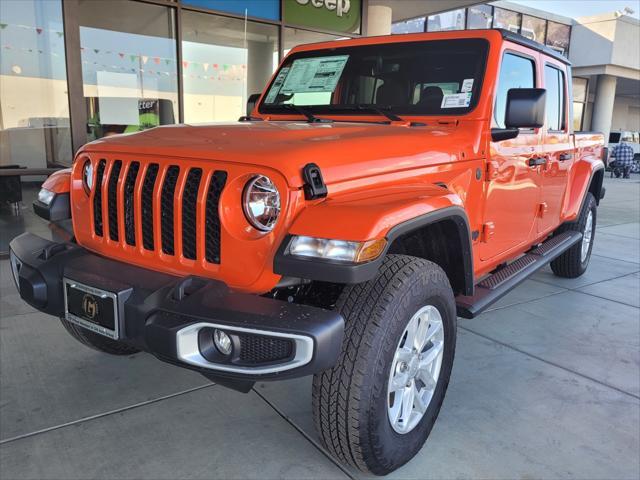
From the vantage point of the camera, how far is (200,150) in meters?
2.06

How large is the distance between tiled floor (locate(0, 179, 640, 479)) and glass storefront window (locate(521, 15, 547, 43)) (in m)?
20.8

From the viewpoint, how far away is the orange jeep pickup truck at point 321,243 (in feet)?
5.90

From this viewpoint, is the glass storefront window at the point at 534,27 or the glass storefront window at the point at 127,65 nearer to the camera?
the glass storefront window at the point at 127,65

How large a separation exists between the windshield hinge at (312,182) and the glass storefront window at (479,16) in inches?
731

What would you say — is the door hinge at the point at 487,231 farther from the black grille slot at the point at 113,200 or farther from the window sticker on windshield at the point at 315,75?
the black grille slot at the point at 113,200

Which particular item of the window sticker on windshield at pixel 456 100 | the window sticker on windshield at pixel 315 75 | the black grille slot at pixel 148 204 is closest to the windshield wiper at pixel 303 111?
the window sticker on windshield at pixel 315 75

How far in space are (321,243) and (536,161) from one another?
7.49 ft

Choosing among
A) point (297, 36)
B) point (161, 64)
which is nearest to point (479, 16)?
point (297, 36)

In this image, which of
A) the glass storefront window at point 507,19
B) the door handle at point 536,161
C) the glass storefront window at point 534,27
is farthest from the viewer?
the glass storefront window at point 534,27

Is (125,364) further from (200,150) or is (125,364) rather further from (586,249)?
(586,249)

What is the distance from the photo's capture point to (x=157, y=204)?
208cm

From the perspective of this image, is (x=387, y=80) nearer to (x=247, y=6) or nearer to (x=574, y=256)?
(x=574, y=256)

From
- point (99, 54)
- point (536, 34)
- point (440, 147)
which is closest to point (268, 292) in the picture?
point (440, 147)

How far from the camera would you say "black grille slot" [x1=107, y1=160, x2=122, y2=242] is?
232 cm
